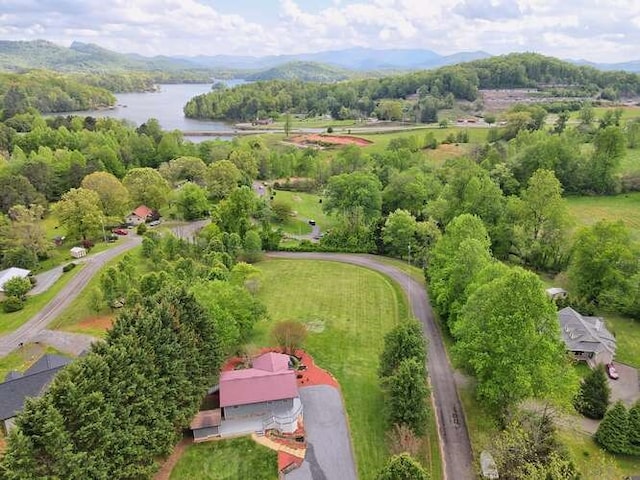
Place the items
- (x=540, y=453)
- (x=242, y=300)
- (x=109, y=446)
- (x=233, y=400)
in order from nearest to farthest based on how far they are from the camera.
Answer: (x=109, y=446) < (x=540, y=453) < (x=233, y=400) < (x=242, y=300)

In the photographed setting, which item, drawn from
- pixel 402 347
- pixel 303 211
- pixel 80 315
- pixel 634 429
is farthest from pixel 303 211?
pixel 634 429

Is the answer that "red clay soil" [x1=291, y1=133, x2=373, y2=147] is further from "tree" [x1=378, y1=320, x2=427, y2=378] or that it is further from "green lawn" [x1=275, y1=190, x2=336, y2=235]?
"tree" [x1=378, y1=320, x2=427, y2=378]

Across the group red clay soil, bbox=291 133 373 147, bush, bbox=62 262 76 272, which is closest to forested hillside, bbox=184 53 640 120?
red clay soil, bbox=291 133 373 147

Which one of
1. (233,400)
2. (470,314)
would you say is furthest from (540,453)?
(233,400)

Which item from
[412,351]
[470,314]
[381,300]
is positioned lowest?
[381,300]

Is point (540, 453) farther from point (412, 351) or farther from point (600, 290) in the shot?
point (600, 290)

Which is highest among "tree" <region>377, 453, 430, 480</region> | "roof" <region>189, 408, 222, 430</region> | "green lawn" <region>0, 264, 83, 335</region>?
"tree" <region>377, 453, 430, 480</region>
